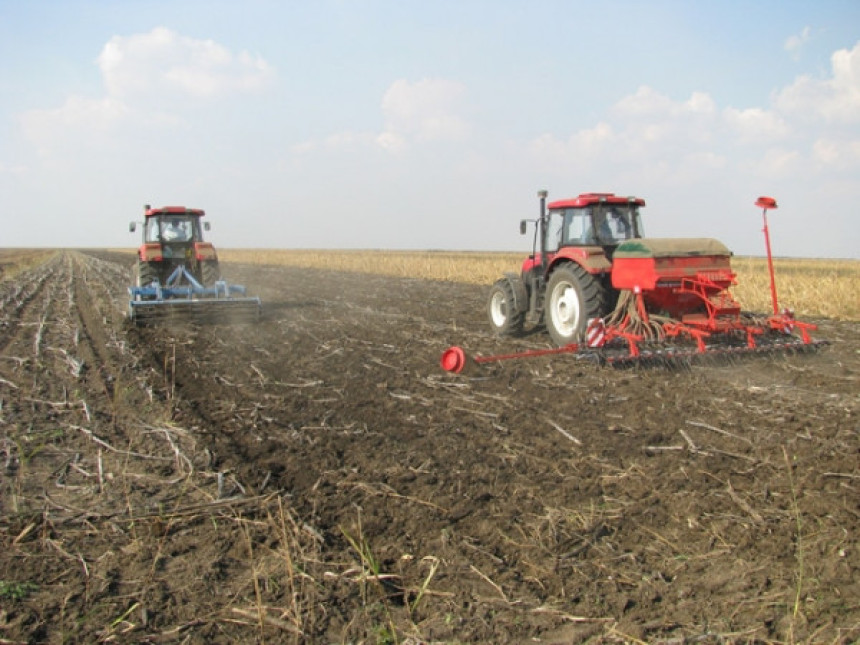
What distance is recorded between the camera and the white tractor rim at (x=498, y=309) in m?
9.64

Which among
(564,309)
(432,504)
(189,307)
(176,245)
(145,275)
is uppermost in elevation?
(176,245)

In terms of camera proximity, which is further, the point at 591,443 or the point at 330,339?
the point at 330,339

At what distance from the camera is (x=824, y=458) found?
436 centimetres

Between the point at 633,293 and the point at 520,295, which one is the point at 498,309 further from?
the point at 633,293

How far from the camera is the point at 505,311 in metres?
9.45

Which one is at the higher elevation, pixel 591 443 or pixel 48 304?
pixel 48 304

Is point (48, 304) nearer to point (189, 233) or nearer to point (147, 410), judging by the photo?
point (189, 233)

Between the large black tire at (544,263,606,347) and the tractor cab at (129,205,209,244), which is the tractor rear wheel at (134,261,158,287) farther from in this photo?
the large black tire at (544,263,606,347)

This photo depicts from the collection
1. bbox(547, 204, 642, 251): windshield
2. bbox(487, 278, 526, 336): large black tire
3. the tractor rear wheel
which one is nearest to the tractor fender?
bbox(487, 278, 526, 336): large black tire

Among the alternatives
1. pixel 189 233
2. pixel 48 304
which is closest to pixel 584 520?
pixel 189 233

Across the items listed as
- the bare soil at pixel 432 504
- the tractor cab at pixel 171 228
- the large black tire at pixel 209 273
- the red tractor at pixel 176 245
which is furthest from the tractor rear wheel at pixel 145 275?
the bare soil at pixel 432 504

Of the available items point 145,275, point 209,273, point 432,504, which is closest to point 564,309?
point 432,504

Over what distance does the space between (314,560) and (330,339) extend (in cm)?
650

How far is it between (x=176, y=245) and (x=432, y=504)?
35.4 feet
